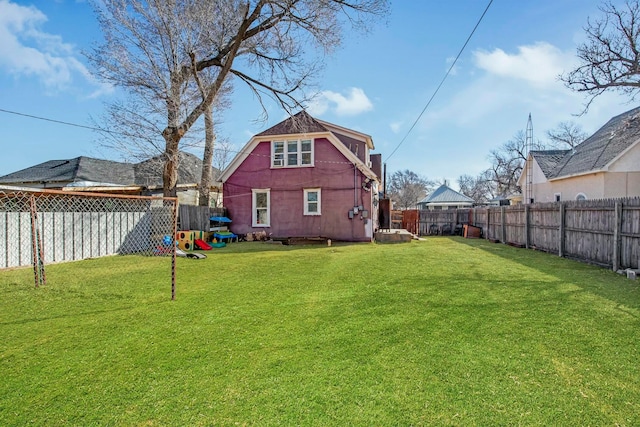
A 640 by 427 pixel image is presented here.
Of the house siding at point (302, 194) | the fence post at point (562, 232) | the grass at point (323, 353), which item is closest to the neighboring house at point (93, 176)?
the house siding at point (302, 194)

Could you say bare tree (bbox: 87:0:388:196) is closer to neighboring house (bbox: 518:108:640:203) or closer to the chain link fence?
the chain link fence

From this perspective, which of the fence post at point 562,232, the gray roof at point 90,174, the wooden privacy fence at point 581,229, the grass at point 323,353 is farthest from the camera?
the gray roof at point 90,174

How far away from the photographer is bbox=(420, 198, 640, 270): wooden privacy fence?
738 cm

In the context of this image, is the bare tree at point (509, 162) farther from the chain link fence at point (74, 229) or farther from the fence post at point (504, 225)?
the chain link fence at point (74, 229)

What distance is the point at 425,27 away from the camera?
31.4 feet

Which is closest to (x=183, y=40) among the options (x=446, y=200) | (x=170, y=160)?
(x=170, y=160)

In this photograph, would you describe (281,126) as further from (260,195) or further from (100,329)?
(100,329)

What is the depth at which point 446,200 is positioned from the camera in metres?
36.8

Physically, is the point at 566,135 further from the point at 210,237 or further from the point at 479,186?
the point at 210,237

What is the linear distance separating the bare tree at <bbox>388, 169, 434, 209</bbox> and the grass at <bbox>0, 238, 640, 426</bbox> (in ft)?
Result: 165

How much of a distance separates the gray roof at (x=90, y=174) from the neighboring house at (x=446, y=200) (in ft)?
84.6

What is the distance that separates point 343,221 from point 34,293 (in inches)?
429

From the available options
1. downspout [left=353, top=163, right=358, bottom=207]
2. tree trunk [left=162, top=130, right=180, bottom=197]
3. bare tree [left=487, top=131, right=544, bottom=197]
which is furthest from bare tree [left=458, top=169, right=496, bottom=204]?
tree trunk [left=162, top=130, right=180, bottom=197]

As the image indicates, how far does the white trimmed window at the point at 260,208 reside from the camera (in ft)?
51.0
